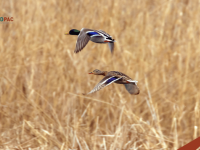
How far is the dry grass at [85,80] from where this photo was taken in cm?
177

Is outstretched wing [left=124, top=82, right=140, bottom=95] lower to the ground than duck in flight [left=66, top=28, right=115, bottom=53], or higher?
lower

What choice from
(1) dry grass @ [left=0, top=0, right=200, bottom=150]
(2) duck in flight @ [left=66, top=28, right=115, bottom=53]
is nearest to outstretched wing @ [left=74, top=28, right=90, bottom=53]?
(2) duck in flight @ [left=66, top=28, right=115, bottom=53]

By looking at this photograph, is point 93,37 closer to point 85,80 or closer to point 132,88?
point 132,88

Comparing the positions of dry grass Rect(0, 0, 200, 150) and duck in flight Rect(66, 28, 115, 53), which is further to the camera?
dry grass Rect(0, 0, 200, 150)

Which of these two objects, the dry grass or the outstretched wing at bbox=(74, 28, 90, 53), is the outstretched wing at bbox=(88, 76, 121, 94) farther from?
the dry grass

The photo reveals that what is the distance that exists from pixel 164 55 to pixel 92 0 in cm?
61

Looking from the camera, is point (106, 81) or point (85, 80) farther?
point (85, 80)

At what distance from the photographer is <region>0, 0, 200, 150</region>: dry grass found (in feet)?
5.80

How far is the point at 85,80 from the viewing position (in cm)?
188

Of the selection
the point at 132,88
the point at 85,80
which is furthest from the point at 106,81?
the point at 85,80

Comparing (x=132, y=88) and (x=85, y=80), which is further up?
(x=132, y=88)

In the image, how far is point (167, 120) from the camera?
78.1 inches

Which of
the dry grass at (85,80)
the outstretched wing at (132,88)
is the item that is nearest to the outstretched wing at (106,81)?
the outstretched wing at (132,88)

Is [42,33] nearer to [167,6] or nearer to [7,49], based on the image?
[7,49]
